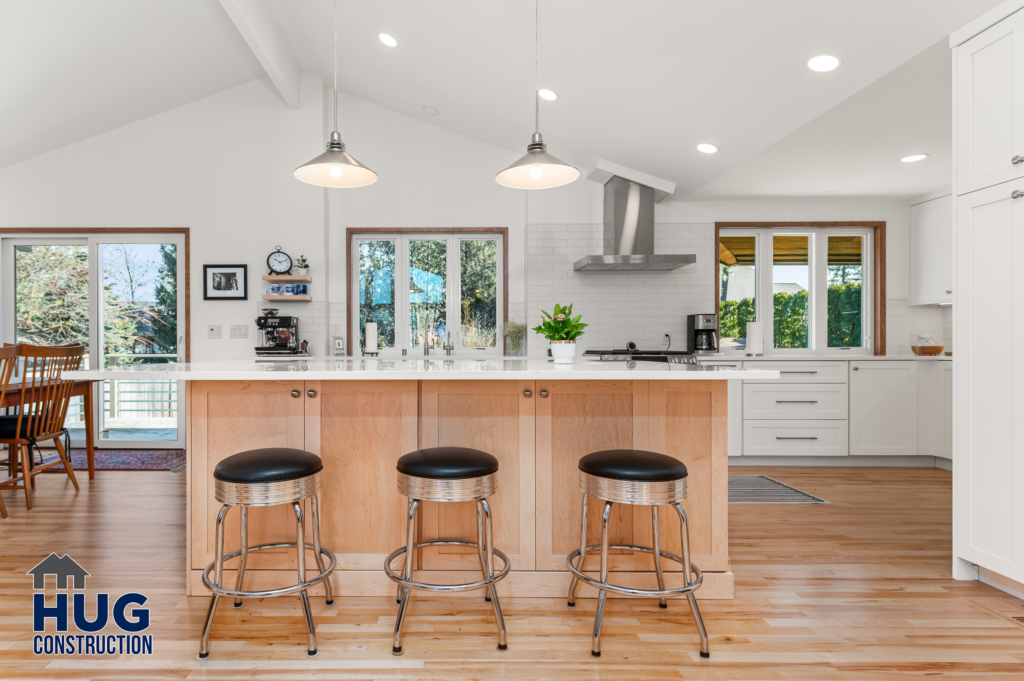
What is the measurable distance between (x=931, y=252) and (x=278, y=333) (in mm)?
5559

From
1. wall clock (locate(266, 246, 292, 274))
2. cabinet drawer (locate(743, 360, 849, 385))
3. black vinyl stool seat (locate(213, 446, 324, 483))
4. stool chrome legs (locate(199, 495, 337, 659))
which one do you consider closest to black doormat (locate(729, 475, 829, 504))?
cabinet drawer (locate(743, 360, 849, 385))

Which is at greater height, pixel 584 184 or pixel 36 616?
pixel 584 184

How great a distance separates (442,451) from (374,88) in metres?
3.82

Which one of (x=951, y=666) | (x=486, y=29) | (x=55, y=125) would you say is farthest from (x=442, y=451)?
(x=55, y=125)

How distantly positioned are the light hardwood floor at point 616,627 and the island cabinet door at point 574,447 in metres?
0.24

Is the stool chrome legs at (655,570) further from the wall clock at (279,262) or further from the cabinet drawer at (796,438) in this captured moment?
the wall clock at (279,262)

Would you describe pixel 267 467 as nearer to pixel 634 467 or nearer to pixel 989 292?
pixel 634 467

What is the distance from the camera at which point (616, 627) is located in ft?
6.54

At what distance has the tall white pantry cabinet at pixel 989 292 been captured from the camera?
2.13 metres

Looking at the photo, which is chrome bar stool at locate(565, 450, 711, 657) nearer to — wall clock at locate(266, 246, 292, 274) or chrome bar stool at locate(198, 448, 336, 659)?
chrome bar stool at locate(198, 448, 336, 659)

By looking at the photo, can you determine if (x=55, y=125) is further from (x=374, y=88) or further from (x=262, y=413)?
(x=262, y=413)

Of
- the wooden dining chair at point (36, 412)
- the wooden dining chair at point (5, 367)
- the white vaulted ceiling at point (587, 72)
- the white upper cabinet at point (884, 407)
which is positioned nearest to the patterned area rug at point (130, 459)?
the wooden dining chair at point (36, 412)

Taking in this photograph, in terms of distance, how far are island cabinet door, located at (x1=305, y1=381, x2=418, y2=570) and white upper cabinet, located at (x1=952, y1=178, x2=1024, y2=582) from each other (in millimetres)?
2334

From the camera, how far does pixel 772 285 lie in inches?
198
